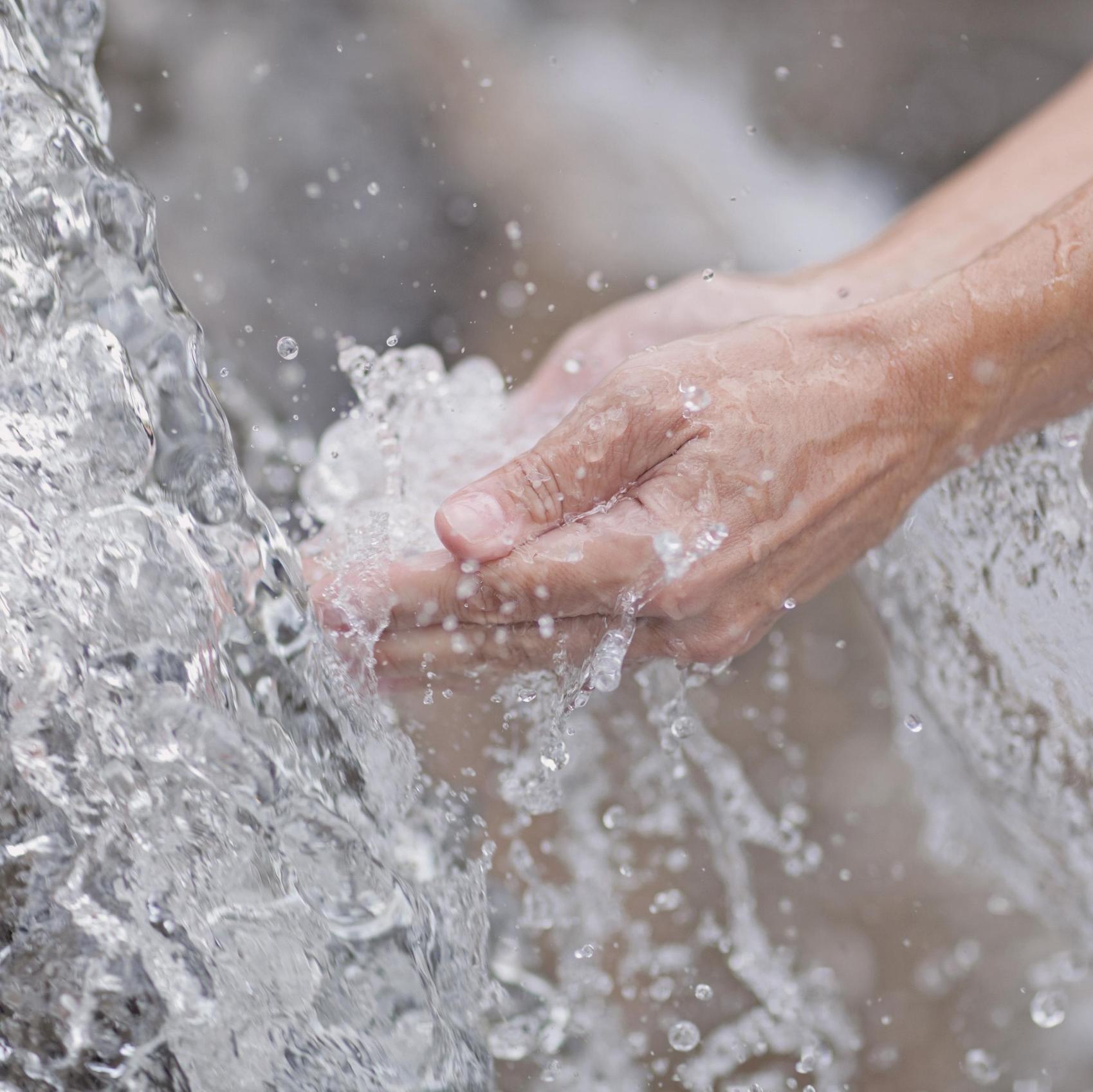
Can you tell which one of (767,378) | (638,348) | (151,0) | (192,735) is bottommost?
(192,735)

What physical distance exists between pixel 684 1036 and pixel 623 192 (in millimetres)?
1059

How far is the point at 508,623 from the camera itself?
2.46ft

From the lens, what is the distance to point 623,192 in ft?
5.16

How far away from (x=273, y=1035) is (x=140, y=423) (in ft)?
1.15

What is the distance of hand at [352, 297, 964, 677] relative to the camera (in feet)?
2.31

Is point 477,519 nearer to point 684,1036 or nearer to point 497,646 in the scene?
point 497,646

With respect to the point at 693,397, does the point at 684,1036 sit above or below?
below

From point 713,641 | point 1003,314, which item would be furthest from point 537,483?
point 1003,314

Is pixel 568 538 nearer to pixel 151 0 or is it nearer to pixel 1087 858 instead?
pixel 1087 858

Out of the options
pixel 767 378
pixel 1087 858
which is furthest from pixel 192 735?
pixel 1087 858

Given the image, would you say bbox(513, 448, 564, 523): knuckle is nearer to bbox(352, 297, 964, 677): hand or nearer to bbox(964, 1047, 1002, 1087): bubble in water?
bbox(352, 297, 964, 677): hand

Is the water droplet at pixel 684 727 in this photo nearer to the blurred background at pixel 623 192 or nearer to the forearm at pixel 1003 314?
the blurred background at pixel 623 192

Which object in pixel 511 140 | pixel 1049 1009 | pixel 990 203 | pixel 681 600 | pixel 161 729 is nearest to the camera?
pixel 161 729

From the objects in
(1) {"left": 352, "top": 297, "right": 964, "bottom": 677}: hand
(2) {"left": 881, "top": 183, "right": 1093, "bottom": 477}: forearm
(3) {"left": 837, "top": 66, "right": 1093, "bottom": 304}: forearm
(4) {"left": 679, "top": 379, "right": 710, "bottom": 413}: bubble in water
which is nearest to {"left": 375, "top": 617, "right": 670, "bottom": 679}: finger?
(1) {"left": 352, "top": 297, "right": 964, "bottom": 677}: hand
